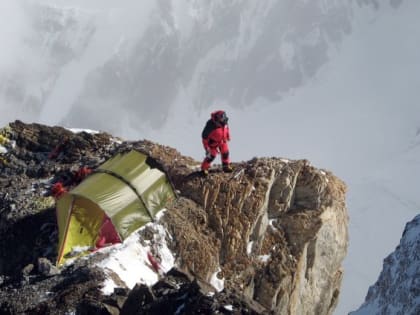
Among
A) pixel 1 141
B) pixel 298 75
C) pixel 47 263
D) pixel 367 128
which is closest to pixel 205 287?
pixel 47 263

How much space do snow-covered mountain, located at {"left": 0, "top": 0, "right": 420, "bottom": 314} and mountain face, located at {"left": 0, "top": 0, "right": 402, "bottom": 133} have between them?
0.28 metres

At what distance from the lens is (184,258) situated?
77.3 ft

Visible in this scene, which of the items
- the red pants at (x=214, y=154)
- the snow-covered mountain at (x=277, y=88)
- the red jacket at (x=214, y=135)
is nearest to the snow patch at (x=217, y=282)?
the red pants at (x=214, y=154)

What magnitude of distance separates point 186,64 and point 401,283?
15879 centimetres

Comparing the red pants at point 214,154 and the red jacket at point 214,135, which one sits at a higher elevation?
the red jacket at point 214,135

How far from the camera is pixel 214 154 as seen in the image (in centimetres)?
2544

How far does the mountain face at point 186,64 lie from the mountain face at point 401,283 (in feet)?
422

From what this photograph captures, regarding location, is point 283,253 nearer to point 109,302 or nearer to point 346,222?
point 346,222

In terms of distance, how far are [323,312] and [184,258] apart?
7.05m

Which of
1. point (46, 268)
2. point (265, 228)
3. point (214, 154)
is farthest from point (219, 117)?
point (46, 268)

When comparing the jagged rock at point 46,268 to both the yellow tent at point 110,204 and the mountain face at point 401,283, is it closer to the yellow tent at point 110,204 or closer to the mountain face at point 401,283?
the yellow tent at point 110,204

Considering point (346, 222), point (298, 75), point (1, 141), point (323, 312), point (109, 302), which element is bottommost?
point (109, 302)

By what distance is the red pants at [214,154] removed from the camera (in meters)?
25.3

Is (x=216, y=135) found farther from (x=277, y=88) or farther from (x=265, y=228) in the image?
(x=277, y=88)
